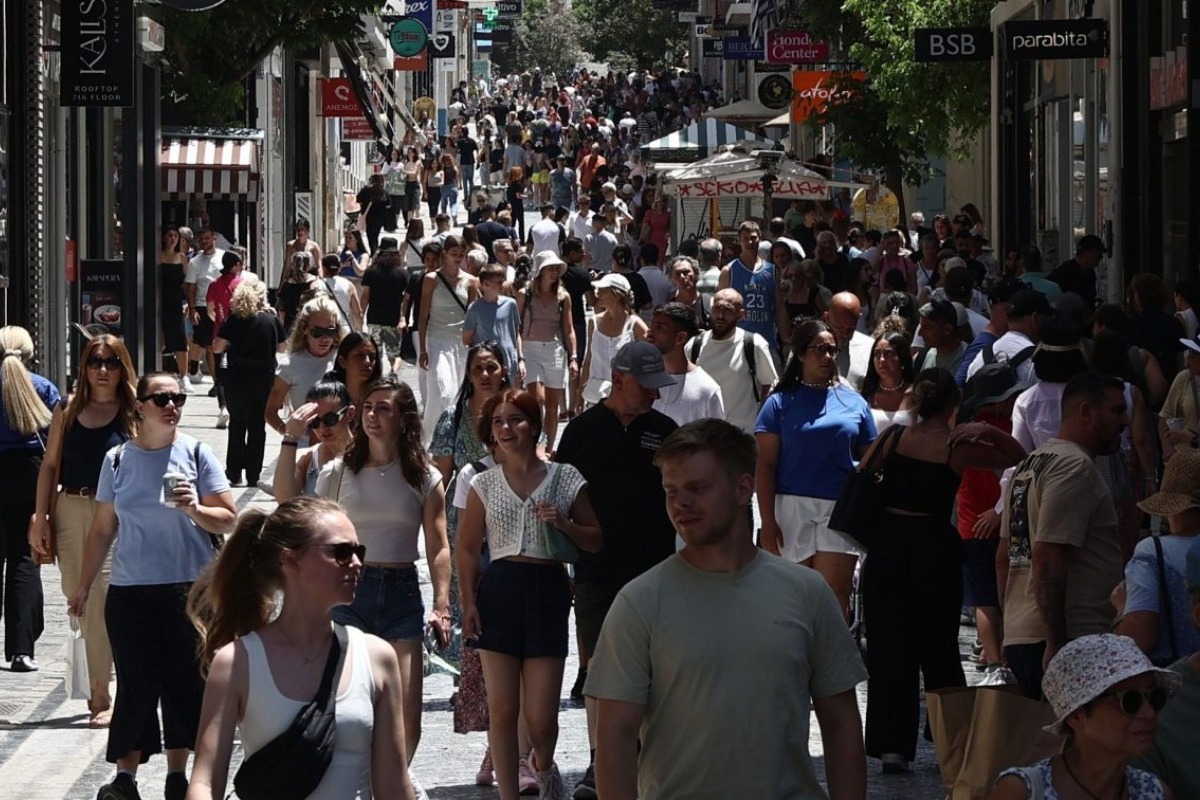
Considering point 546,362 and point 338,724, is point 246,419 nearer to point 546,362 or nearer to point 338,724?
point 546,362

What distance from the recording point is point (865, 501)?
8.95 metres

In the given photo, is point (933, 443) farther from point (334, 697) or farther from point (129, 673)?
point (334, 697)

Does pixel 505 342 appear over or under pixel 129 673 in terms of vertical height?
over

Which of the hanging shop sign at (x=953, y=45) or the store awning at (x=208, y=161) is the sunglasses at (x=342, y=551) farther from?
the store awning at (x=208, y=161)

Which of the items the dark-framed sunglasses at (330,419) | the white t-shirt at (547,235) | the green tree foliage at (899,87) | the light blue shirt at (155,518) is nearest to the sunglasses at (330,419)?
the dark-framed sunglasses at (330,419)

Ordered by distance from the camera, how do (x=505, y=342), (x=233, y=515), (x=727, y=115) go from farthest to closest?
(x=727, y=115) < (x=505, y=342) < (x=233, y=515)

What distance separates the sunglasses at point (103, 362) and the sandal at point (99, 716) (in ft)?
4.98

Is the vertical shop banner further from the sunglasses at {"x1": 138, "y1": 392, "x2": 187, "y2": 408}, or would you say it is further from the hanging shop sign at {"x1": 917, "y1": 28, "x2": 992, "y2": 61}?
the sunglasses at {"x1": 138, "y1": 392, "x2": 187, "y2": 408}

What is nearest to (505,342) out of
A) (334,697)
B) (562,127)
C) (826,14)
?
(334,697)

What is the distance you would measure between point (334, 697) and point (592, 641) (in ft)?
13.1

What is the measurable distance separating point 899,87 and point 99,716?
22.5 m

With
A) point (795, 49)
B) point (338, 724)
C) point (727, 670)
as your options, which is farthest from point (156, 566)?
point (795, 49)

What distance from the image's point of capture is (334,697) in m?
4.91

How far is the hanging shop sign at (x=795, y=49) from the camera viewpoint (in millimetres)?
40656
